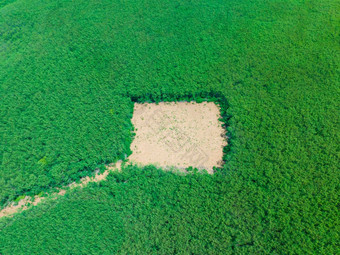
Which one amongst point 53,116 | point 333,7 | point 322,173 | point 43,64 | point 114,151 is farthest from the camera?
point 333,7

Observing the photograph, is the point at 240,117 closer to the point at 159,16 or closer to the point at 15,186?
the point at 159,16

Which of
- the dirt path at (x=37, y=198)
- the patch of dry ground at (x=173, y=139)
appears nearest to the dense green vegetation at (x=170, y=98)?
the dirt path at (x=37, y=198)

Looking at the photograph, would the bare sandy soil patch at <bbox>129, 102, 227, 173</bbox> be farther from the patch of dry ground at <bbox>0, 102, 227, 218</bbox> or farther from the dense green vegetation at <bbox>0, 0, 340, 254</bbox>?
the dense green vegetation at <bbox>0, 0, 340, 254</bbox>

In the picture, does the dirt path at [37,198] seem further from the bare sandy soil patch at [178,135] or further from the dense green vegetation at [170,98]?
the bare sandy soil patch at [178,135]

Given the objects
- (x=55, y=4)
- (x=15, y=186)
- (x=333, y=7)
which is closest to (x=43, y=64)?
(x=55, y=4)

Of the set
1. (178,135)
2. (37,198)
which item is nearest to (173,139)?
(178,135)

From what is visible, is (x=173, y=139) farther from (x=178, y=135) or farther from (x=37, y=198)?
(x=37, y=198)

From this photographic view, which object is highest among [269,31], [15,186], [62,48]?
[62,48]
